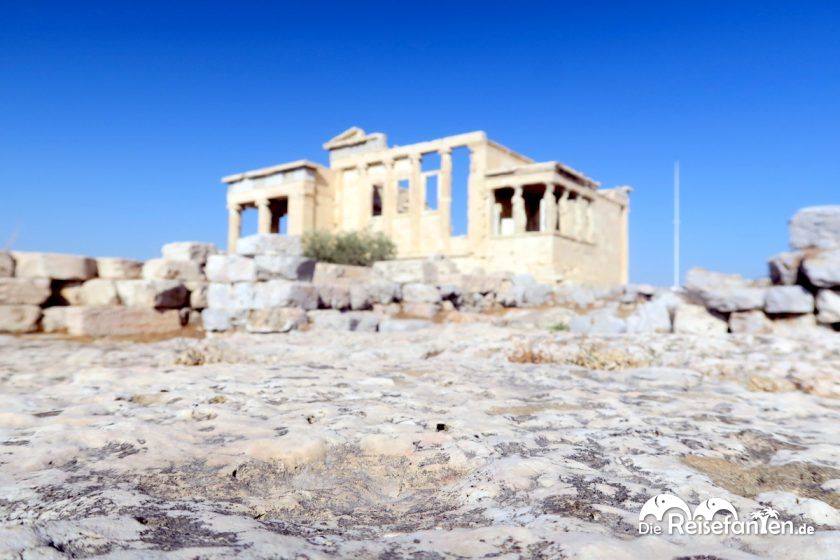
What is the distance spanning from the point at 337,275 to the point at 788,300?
7779mm

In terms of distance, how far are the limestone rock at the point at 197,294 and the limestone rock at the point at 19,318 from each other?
6.98ft

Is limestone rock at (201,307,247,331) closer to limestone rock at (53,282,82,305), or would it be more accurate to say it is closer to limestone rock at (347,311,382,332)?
limestone rock at (347,311,382,332)

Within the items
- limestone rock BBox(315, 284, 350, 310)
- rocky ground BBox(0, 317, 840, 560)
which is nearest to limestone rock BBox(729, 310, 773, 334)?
rocky ground BBox(0, 317, 840, 560)

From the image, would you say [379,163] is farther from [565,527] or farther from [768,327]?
[565,527]

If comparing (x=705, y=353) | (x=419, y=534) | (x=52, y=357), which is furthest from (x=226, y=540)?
(x=52, y=357)

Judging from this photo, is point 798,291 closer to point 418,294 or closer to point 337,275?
point 418,294

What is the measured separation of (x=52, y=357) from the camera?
5695mm

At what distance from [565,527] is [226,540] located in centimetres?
79

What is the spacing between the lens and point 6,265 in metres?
8.00

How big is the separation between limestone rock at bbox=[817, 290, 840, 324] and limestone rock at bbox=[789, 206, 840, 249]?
2.42ft

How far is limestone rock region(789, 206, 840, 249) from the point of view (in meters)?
7.77

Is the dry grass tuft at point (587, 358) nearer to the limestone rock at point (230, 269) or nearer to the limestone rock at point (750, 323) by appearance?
the limestone rock at point (750, 323)

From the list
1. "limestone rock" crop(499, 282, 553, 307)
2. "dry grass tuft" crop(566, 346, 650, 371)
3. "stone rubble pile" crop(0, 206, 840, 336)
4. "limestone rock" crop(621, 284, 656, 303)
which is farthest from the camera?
"limestone rock" crop(499, 282, 553, 307)

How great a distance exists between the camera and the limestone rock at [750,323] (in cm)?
771
